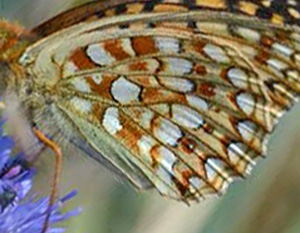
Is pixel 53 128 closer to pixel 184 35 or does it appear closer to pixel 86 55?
pixel 86 55

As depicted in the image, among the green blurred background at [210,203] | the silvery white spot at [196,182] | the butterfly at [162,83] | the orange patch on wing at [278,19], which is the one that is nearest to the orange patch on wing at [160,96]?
the butterfly at [162,83]

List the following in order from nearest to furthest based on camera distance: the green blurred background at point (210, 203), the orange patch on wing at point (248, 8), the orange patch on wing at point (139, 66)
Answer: the orange patch on wing at point (248, 8)
the orange patch on wing at point (139, 66)
the green blurred background at point (210, 203)

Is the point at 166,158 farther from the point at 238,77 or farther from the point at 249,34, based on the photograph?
the point at 249,34

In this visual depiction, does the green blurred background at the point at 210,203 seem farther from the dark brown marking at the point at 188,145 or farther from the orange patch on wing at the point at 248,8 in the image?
the orange patch on wing at the point at 248,8

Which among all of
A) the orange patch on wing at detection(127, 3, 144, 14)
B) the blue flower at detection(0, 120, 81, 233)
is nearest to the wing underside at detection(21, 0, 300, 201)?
the orange patch on wing at detection(127, 3, 144, 14)

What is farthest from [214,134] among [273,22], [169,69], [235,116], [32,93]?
[32,93]

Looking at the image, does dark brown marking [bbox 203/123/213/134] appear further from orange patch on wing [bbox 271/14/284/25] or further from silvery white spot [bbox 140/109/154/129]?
orange patch on wing [bbox 271/14/284/25]

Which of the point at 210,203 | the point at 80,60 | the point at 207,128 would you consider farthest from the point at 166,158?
the point at 210,203
